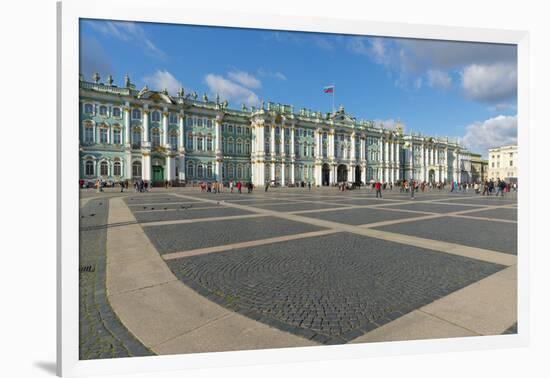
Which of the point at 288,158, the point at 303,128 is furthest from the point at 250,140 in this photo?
the point at 303,128

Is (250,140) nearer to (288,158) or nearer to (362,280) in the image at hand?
(288,158)

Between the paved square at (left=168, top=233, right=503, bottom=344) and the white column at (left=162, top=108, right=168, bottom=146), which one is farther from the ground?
the white column at (left=162, top=108, right=168, bottom=146)

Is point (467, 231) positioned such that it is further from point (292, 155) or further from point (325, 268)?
point (292, 155)

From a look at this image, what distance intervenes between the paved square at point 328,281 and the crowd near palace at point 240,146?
26.8m

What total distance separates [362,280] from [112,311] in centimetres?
343

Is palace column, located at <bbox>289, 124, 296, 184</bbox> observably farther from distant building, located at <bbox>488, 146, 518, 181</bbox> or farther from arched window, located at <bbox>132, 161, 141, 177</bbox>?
distant building, located at <bbox>488, 146, 518, 181</bbox>

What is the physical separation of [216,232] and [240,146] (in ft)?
134

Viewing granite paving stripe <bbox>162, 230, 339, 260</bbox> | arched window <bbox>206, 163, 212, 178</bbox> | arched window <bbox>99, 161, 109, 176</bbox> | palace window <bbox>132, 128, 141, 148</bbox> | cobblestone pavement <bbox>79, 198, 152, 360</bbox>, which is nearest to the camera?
cobblestone pavement <bbox>79, 198, 152, 360</bbox>

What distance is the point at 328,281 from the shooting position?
4.23m

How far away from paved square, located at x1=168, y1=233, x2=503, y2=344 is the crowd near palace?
2676 cm

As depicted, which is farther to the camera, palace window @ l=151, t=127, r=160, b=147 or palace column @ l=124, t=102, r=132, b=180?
palace window @ l=151, t=127, r=160, b=147

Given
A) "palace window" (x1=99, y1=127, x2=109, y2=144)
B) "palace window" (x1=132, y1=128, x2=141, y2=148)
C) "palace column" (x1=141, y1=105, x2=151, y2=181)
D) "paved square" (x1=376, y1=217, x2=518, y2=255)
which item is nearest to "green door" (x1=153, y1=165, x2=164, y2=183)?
"palace column" (x1=141, y1=105, x2=151, y2=181)

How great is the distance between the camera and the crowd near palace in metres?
37.4

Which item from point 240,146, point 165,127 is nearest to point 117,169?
point 165,127
